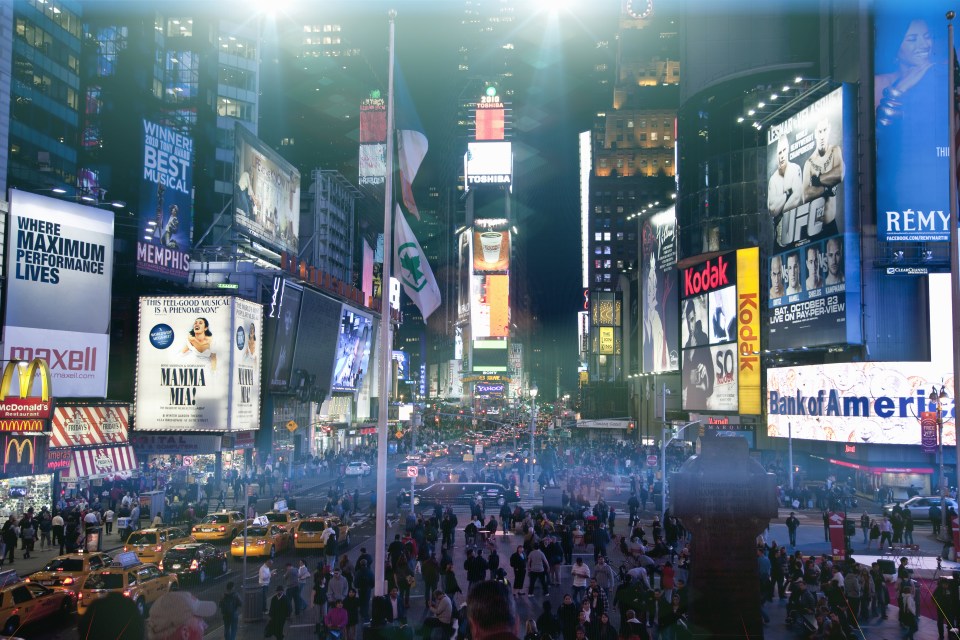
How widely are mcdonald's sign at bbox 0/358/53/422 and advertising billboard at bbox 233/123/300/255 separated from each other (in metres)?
22.5

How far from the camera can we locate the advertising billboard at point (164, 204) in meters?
48.8

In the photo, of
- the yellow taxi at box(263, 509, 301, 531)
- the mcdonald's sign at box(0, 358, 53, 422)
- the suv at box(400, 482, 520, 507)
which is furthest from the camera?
the suv at box(400, 482, 520, 507)

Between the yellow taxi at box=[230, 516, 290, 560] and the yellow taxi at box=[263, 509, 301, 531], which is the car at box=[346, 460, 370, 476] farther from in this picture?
the yellow taxi at box=[230, 516, 290, 560]

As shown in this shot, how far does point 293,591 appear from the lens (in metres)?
20.5

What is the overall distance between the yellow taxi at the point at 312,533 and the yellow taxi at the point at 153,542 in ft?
13.5

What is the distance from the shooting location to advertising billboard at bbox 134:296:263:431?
51125 mm

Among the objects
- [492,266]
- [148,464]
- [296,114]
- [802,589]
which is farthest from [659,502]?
[492,266]

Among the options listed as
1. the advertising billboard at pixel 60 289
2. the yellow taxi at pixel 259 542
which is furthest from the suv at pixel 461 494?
the advertising billboard at pixel 60 289

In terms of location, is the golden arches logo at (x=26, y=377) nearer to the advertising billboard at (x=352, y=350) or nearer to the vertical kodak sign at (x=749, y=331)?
the advertising billboard at (x=352, y=350)

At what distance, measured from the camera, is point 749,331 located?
66750mm

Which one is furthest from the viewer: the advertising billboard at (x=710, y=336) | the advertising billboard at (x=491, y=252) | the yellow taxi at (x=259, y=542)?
the advertising billboard at (x=491, y=252)

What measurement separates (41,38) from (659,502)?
201 ft

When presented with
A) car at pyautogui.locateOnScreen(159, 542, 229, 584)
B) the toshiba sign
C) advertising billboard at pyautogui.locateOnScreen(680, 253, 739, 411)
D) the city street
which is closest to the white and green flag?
the city street

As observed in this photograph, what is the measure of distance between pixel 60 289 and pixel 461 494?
872 inches
